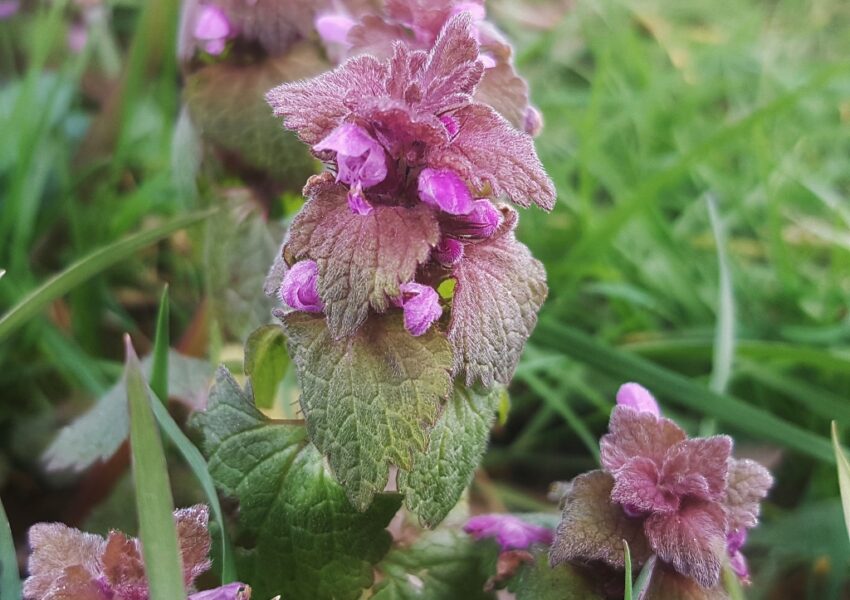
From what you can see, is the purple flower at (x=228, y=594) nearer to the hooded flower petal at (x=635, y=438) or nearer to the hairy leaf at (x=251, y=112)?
the hooded flower petal at (x=635, y=438)

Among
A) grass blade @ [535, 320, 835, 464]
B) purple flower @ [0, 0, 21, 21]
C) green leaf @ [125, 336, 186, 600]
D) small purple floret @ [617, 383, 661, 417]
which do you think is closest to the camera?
green leaf @ [125, 336, 186, 600]

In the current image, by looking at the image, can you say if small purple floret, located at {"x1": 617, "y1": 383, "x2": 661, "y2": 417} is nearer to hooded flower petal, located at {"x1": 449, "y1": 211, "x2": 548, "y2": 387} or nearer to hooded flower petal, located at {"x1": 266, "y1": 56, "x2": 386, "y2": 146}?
hooded flower petal, located at {"x1": 449, "y1": 211, "x2": 548, "y2": 387}

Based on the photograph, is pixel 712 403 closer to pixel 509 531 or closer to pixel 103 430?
pixel 509 531

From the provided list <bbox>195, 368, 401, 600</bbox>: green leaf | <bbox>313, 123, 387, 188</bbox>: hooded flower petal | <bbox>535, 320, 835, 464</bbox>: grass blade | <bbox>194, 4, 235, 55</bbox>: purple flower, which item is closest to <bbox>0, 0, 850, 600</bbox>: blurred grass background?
<bbox>535, 320, 835, 464</bbox>: grass blade

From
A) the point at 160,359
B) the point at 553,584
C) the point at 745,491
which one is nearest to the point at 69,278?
the point at 160,359

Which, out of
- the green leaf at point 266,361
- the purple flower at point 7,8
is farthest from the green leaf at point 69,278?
the purple flower at point 7,8

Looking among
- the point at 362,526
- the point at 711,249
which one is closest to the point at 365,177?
the point at 362,526
